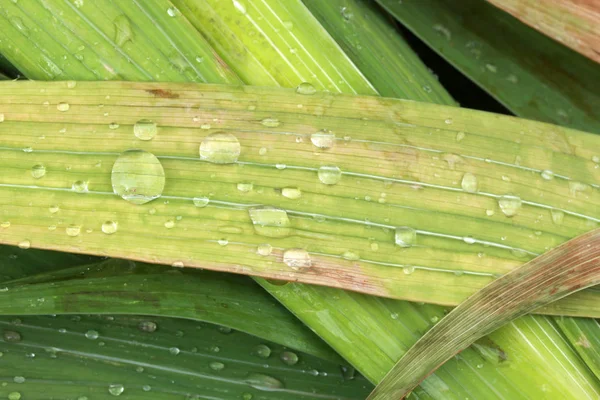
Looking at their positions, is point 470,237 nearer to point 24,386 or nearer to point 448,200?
point 448,200

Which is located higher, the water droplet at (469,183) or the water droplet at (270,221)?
the water droplet at (469,183)

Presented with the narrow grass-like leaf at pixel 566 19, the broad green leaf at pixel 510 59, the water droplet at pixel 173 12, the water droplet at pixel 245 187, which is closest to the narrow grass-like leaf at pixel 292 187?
the water droplet at pixel 245 187

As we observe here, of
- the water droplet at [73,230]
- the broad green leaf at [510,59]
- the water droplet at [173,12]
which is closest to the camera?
the water droplet at [73,230]

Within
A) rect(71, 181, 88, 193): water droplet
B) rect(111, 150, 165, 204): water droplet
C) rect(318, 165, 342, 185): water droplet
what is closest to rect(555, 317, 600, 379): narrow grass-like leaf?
rect(318, 165, 342, 185): water droplet

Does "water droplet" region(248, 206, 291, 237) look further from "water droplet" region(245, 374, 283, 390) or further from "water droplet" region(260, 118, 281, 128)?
"water droplet" region(245, 374, 283, 390)

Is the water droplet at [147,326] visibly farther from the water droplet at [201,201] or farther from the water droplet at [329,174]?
the water droplet at [329,174]

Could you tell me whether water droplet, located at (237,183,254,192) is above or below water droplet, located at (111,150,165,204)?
above

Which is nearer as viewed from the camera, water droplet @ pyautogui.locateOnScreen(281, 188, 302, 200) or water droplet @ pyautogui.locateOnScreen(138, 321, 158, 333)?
water droplet @ pyautogui.locateOnScreen(281, 188, 302, 200)
